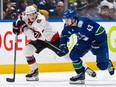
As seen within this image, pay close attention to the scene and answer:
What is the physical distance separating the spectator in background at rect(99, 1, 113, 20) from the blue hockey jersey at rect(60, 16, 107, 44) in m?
2.35

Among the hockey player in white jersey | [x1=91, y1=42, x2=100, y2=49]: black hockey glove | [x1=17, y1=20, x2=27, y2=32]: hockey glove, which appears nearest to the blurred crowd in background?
the hockey player in white jersey

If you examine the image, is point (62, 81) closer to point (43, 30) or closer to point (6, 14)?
point (43, 30)

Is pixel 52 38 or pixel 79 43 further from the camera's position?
pixel 52 38

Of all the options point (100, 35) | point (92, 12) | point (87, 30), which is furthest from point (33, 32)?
point (92, 12)

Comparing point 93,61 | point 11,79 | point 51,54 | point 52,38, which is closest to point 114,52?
point 93,61

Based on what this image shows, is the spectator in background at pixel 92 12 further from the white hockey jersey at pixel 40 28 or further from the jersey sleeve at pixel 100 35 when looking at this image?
the jersey sleeve at pixel 100 35

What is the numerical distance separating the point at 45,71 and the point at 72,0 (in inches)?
55.9

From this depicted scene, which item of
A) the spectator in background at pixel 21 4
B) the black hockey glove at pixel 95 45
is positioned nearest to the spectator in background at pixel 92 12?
the spectator in background at pixel 21 4

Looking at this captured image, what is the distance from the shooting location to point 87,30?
22.5ft

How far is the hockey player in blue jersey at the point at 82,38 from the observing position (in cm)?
686

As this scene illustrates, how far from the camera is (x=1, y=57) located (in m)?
8.50

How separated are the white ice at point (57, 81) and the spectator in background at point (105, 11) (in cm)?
117

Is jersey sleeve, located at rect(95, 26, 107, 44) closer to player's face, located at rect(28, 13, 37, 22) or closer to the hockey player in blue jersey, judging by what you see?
the hockey player in blue jersey

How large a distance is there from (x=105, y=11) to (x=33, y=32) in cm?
230
